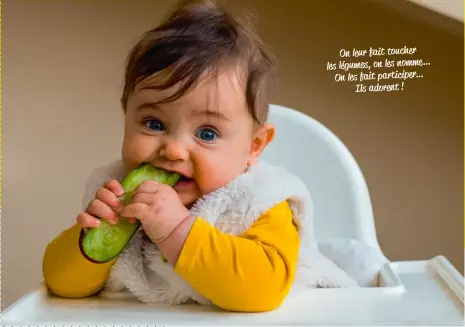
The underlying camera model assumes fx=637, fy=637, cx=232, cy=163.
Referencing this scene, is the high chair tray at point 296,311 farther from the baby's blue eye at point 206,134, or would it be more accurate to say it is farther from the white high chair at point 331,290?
the baby's blue eye at point 206,134

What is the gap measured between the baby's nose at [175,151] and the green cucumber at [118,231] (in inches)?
0.7

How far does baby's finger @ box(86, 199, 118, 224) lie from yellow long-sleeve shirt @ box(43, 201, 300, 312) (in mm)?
52

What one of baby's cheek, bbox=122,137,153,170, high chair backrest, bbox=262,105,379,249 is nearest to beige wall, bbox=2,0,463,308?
high chair backrest, bbox=262,105,379,249

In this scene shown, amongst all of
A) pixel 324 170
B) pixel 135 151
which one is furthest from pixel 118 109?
pixel 324 170

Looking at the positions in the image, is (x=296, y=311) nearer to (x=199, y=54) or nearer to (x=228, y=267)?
(x=228, y=267)

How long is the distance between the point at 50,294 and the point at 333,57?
39 centimetres

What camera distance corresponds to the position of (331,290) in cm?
58

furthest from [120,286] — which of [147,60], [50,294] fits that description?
[147,60]

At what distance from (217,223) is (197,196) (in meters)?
0.03

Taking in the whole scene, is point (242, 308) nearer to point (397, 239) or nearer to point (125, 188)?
point (125, 188)

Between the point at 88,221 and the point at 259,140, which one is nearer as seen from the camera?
the point at 88,221

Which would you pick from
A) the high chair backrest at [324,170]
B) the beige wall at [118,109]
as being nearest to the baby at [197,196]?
the beige wall at [118,109]

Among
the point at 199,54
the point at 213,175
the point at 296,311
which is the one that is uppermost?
the point at 199,54

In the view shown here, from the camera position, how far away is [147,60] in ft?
1.92
